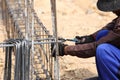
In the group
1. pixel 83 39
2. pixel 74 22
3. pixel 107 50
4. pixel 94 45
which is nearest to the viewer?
pixel 107 50

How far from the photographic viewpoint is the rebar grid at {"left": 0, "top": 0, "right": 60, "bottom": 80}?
433cm

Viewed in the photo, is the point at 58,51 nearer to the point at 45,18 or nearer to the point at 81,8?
the point at 45,18

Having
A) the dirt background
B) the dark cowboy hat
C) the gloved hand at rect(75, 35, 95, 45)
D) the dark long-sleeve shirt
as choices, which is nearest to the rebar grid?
the dark long-sleeve shirt

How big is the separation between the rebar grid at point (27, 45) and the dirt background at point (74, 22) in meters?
0.40

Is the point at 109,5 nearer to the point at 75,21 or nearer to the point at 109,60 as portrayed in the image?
the point at 109,60

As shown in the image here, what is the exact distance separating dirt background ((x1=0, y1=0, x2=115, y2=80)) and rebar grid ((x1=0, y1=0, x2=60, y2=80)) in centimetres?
40

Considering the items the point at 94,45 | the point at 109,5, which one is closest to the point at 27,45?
the point at 94,45

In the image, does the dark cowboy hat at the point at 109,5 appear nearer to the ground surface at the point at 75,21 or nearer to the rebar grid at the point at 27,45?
the rebar grid at the point at 27,45

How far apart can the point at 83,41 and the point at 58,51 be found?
21.0 inches

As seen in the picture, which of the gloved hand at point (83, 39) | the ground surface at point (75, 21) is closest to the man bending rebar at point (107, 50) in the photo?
the gloved hand at point (83, 39)

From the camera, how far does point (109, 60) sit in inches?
179

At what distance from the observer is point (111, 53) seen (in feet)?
14.9

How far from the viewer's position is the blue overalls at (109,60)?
179 inches

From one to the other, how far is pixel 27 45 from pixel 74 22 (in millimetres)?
3734
